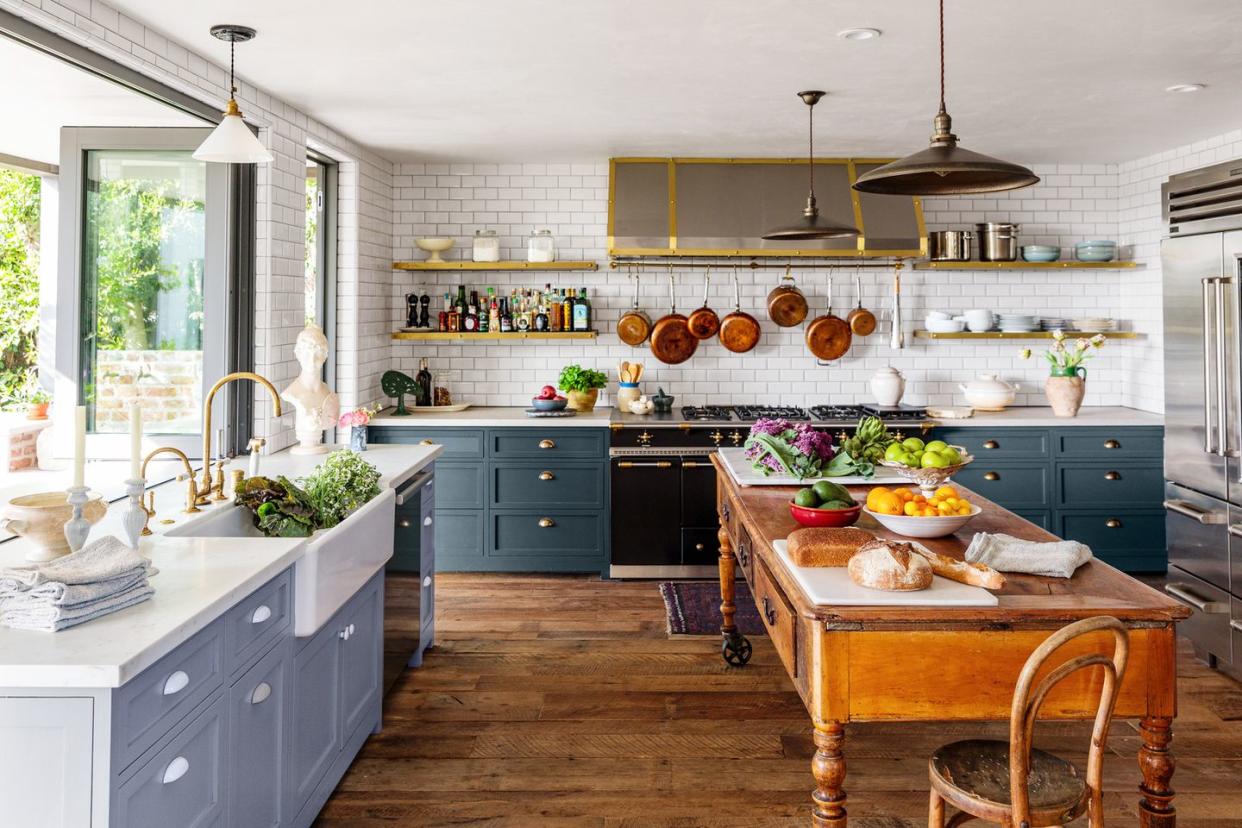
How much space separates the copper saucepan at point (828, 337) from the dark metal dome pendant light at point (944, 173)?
3.66 meters

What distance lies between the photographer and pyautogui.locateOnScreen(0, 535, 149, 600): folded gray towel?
1.89m

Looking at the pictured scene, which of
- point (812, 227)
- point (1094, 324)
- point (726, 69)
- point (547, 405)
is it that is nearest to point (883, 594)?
point (812, 227)

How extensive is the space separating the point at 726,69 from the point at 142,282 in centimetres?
282

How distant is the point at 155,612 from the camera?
1.96m

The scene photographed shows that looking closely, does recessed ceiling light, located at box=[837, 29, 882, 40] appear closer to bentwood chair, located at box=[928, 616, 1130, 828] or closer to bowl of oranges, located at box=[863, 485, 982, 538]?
bowl of oranges, located at box=[863, 485, 982, 538]

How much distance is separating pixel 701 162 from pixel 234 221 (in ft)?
10.6

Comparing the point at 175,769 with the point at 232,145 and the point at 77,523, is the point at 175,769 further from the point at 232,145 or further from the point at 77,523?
the point at 232,145

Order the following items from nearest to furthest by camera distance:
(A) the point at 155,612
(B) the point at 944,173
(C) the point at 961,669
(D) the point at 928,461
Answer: (A) the point at 155,612, (C) the point at 961,669, (B) the point at 944,173, (D) the point at 928,461

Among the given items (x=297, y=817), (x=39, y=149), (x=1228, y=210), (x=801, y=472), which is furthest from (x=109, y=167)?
(x=1228, y=210)

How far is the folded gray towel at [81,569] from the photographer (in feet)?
6.21

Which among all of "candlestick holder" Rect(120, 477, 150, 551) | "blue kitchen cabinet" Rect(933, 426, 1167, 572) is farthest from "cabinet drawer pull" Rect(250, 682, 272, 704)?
"blue kitchen cabinet" Rect(933, 426, 1167, 572)

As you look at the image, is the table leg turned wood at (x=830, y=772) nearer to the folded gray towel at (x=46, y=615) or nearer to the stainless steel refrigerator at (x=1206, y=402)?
the folded gray towel at (x=46, y=615)

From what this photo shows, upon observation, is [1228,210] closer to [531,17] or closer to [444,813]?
[531,17]

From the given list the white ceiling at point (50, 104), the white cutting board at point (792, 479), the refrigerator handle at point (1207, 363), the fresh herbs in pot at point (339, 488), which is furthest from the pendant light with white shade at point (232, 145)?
the refrigerator handle at point (1207, 363)
